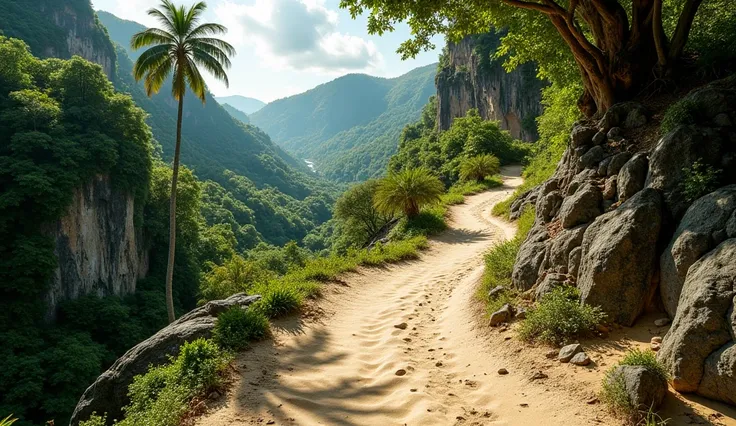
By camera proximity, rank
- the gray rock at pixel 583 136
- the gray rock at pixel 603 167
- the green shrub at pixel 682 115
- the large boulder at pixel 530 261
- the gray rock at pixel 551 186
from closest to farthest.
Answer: the green shrub at pixel 682 115
the large boulder at pixel 530 261
the gray rock at pixel 603 167
the gray rock at pixel 583 136
the gray rock at pixel 551 186

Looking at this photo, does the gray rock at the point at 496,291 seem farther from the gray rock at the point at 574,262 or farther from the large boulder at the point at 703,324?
the large boulder at the point at 703,324

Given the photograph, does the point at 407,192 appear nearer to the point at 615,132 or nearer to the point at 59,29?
the point at 615,132

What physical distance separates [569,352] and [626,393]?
99 cm

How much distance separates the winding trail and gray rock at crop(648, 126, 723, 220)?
102 inches

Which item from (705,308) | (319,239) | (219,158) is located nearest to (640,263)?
(705,308)

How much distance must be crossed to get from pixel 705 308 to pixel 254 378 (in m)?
4.28

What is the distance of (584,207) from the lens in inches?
219

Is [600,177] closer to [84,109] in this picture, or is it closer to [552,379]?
[552,379]

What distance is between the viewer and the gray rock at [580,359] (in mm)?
3883

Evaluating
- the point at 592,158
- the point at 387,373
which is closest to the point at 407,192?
the point at 592,158

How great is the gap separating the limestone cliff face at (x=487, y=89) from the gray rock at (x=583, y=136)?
4265 cm

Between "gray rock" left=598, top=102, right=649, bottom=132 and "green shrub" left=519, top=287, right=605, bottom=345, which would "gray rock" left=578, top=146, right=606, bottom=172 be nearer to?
"gray rock" left=598, top=102, right=649, bottom=132

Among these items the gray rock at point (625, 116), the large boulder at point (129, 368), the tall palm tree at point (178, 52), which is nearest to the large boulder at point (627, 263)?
the gray rock at point (625, 116)

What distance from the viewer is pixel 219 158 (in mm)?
132750
